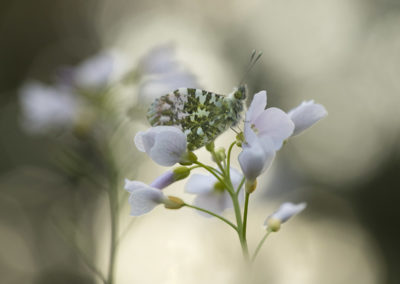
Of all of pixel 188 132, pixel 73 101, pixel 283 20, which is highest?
pixel 283 20

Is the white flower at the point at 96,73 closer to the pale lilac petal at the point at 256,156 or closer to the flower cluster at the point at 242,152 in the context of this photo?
the flower cluster at the point at 242,152

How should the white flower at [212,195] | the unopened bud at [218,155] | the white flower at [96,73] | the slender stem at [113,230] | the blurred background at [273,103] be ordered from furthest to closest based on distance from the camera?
the blurred background at [273,103] < the white flower at [96,73] < the slender stem at [113,230] < the white flower at [212,195] < the unopened bud at [218,155]

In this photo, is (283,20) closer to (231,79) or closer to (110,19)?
(231,79)

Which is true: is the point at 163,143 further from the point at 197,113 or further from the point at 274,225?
the point at 274,225

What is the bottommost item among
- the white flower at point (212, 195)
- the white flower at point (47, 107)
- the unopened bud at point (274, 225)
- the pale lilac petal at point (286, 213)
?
the unopened bud at point (274, 225)

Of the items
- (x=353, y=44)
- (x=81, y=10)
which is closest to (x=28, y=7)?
(x=81, y=10)

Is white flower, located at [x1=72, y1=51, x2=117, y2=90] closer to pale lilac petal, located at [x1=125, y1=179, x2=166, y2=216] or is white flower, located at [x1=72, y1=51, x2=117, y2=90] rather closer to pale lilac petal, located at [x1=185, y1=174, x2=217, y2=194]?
pale lilac petal, located at [x1=185, y1=174, x2=217, y2=194]

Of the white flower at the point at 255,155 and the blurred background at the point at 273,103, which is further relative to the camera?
the blurred background at the point at 273,103

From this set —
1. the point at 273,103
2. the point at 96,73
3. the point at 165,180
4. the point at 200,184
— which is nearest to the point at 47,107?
the point at 96,73

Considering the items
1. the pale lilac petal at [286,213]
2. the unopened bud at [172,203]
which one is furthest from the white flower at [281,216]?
the unopened bud at [172,203]
